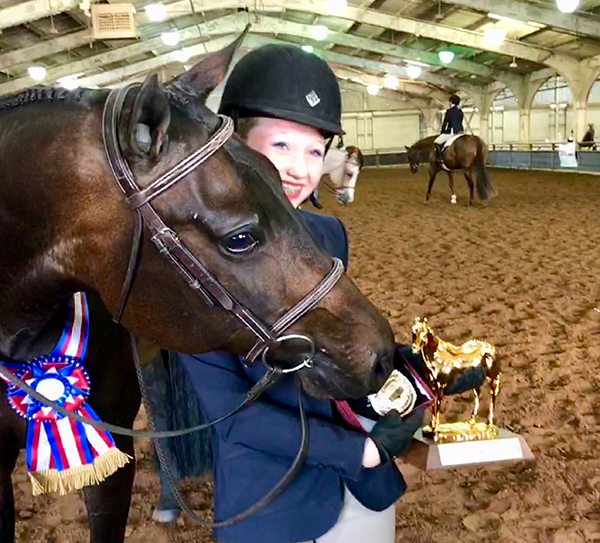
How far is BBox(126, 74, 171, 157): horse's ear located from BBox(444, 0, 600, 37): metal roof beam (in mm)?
12630

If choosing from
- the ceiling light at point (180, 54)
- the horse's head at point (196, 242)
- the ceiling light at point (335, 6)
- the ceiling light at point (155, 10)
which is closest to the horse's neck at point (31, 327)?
the horse's head at point (196, 242)

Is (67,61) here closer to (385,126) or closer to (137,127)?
(385,126)

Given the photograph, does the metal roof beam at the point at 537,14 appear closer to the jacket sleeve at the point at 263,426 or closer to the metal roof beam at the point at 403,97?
the jacket sleeve at the point at 263,426

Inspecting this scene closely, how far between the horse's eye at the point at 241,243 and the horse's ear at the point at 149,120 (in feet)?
0.61

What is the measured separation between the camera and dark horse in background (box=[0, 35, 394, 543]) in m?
1.15

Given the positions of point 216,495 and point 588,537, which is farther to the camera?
point 588,537

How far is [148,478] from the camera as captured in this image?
2.90m

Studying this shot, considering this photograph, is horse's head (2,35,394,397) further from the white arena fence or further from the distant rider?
the white arena fence

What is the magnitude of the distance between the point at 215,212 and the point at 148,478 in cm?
207

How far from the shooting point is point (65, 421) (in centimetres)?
163

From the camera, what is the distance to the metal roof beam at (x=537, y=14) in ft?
42.1

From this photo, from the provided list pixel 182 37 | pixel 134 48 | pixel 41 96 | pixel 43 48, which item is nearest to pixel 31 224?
pixel 41 96

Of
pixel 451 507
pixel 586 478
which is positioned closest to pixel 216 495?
pixel 451 507

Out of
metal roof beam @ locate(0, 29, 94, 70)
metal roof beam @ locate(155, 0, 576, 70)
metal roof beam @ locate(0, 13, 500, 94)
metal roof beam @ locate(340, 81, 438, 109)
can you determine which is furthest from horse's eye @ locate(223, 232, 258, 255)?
metal roof beam @ locate(340, 81, 438, 109)
